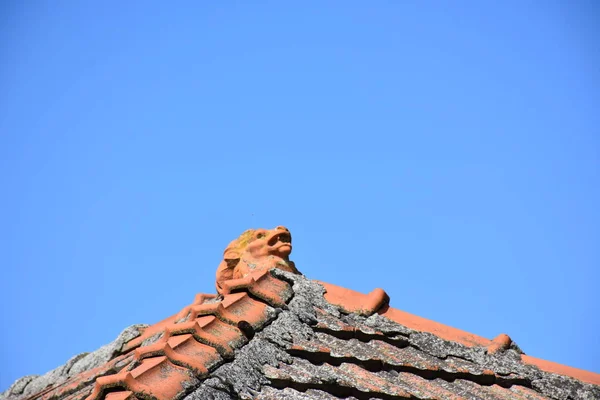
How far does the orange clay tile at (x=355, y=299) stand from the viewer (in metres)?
5.32

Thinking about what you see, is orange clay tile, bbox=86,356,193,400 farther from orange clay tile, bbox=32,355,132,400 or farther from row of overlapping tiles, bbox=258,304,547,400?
orange clay tile, bbox=32,355,132,400

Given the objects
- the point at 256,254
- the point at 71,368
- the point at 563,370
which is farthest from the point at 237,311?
the point at 563,370

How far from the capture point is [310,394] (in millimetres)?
4176

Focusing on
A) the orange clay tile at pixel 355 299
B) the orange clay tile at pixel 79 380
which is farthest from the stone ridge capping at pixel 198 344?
the orange clay tile at pixel 79 380

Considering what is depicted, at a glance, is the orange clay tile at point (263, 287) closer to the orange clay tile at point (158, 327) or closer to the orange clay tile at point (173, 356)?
the orange clay tile at point (173, 356)

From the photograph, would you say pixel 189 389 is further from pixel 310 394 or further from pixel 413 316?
pixel 413 316

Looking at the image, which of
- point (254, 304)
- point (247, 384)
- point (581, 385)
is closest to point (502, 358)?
point (581, 385)

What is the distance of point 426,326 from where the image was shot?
5633mm

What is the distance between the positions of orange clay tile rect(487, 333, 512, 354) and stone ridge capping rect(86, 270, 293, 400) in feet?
4.69

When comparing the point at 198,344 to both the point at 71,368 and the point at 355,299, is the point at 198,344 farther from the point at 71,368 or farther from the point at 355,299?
the point at 71,368

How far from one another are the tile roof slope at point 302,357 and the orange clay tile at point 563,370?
1 cm

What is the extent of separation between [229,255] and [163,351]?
5.49 feet

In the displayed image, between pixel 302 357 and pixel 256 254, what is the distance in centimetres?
119

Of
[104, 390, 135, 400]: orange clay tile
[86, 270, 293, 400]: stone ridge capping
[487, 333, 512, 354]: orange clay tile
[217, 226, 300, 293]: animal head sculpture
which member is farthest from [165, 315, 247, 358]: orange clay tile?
[487, 333, 512, 354]: orange clay tile
